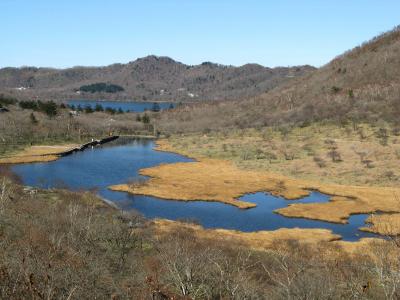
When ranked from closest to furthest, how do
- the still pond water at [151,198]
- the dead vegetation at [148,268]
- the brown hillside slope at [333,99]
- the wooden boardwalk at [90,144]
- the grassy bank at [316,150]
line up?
the dead vegetation at [148,268]
the still pond water at [151,198]
the grassy bank at [316,150]
the wooden boardwalk at [90,144]
the brown hillside slope at [333,99]

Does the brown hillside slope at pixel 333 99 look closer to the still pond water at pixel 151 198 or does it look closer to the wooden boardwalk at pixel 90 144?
the wooden boardwalk at pixel 90 144

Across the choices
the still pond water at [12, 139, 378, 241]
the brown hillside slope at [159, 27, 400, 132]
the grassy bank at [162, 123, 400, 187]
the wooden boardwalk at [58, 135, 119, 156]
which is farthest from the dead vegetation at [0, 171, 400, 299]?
the brown hillside slope at [159, 27, 400, 132]

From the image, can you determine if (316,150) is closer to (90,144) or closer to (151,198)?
(151,198)

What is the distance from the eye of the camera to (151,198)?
2825 inches

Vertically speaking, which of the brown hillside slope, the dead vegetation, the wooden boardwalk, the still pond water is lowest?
the still pond water

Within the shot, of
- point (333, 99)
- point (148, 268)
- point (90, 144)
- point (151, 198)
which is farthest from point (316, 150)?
point (148, 268)

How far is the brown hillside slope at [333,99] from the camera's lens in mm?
135625

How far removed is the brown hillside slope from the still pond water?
50985mm

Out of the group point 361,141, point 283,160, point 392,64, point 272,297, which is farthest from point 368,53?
point 272,297

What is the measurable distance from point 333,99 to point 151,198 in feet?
305

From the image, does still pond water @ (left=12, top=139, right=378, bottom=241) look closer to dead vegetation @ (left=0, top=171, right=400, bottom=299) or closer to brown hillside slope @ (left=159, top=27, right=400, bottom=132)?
dead vegetation @ (left=0, top=171, right=400, bottom=299)

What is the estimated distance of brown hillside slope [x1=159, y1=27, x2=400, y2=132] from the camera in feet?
445

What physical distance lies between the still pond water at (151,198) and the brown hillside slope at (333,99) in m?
51.0

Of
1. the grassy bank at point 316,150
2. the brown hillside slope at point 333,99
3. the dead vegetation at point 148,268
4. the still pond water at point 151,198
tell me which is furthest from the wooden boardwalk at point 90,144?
the dead vegetation at point 148,268
